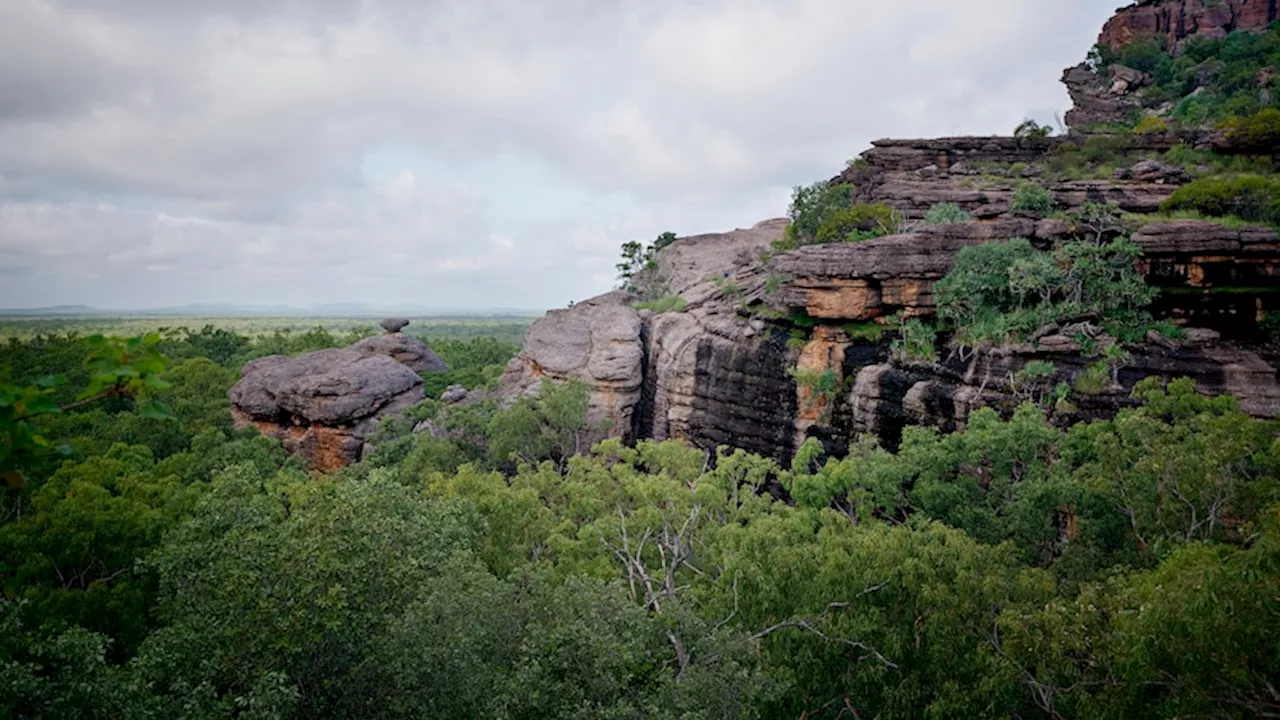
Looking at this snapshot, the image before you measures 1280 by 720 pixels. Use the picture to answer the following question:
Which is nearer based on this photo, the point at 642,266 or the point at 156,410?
the point at 156,410

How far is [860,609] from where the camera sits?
9641 millimetres

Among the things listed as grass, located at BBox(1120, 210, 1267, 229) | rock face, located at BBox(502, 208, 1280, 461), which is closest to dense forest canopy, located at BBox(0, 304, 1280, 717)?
rock face, located at BBox(502, 208, 1280, 461)

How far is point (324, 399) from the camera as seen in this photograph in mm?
30266

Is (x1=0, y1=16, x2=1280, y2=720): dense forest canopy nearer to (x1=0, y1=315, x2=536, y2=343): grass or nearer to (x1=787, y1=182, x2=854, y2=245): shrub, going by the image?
(x1=787, y1=182, x2=854, y2=245): shrub

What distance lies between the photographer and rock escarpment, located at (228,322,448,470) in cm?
3023

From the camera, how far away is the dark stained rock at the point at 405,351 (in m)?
39.2

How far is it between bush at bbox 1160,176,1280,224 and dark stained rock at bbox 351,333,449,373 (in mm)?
35794

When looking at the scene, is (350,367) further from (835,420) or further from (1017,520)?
(1017,520)

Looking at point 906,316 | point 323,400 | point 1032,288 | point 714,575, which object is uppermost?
point 1032,288

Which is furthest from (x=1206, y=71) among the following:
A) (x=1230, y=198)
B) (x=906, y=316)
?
(x=906, y=316)

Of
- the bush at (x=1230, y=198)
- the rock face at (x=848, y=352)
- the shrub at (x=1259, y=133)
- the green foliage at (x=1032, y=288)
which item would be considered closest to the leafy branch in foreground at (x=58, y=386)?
the rock face at (x=848, y=352)

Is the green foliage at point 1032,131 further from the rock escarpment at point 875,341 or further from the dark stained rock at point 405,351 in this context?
the dark stained rock at point 405,351

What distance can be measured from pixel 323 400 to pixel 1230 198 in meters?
35.5

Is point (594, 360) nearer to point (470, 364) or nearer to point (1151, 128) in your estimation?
point (470, 364)
